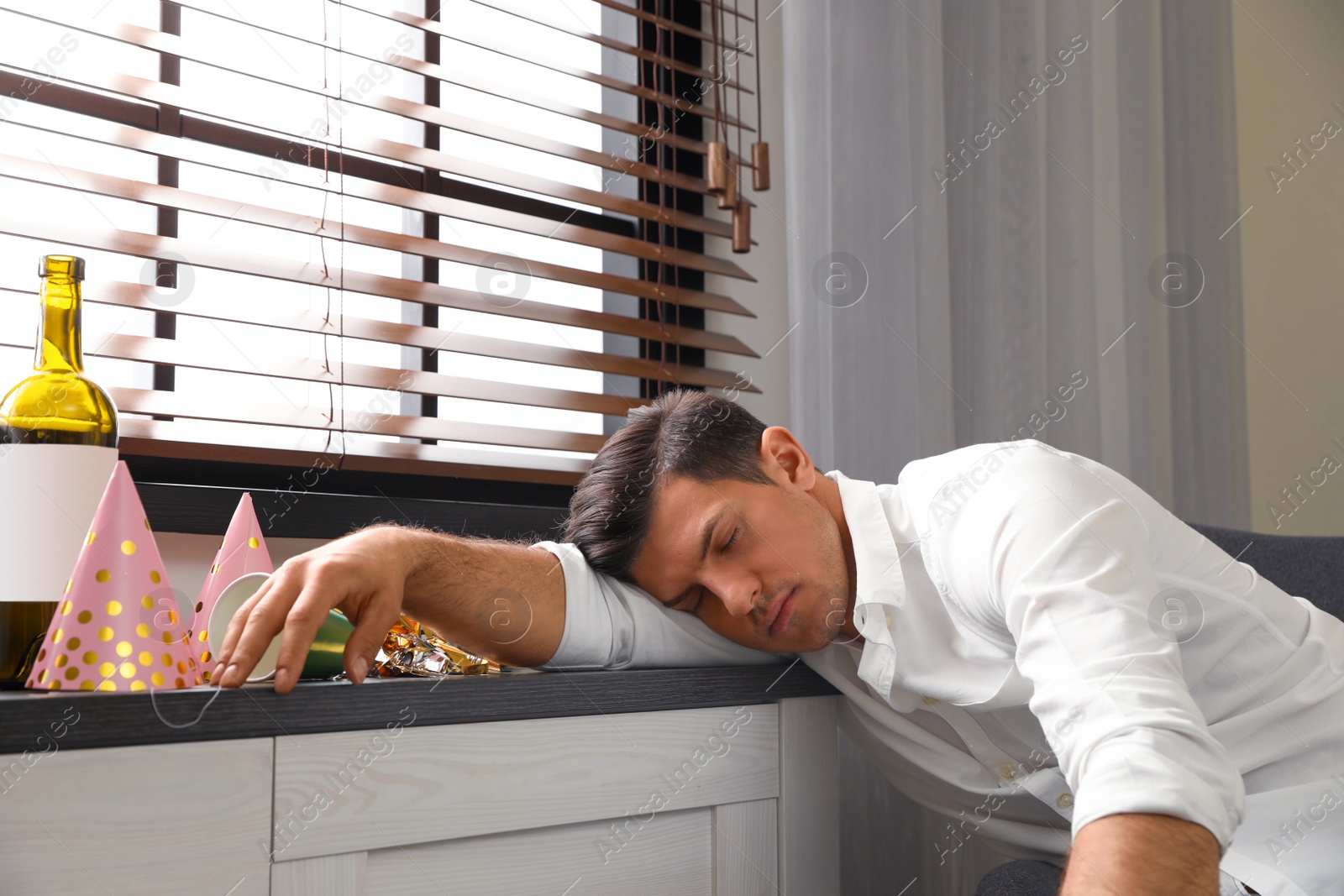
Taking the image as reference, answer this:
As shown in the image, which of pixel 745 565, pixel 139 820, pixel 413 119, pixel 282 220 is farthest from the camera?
pixel 413 119

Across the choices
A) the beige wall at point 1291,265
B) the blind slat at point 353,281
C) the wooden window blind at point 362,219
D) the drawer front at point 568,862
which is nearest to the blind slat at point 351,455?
the wooden window blind at point 362,219

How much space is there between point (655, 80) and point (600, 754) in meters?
1.06

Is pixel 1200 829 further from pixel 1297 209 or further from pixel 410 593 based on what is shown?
pixel 1297 209

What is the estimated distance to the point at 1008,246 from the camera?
162 cm

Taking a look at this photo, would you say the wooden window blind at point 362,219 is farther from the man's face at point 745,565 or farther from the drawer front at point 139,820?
the drawer front at point 139,820

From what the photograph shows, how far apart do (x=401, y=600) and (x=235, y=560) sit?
15 cm

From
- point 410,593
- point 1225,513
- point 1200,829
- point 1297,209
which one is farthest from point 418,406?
point 1297,209

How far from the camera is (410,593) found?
2.78 ft

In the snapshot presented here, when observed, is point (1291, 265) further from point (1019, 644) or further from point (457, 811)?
point (457, 811)

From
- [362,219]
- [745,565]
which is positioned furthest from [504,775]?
[362,219]

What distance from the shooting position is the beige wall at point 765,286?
1.56 metres

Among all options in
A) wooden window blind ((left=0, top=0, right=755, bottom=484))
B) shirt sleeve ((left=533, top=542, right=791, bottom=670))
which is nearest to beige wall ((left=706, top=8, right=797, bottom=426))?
wooden window blind ((left=0, top=0, right=755, bottom=484))

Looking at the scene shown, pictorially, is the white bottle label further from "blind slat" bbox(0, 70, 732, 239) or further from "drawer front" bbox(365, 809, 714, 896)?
"blind slat" bbox(0, 70, 732, 239)

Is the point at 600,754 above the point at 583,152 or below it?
below
